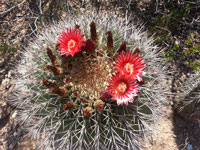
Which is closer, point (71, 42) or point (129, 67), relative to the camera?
point (129, 67)

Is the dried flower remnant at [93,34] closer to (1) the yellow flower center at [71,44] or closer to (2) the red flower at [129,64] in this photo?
(1) the yellow flower center at [71,44]

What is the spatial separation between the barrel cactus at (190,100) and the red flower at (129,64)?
1.12m

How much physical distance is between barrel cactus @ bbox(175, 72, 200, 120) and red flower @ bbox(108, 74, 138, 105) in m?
1.18

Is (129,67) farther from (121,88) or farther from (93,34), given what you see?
(93,34)

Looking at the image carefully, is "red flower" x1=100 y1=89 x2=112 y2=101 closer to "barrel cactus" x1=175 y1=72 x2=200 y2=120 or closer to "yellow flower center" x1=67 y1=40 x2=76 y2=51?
"yellow flower center" x1=67 y1=40 x2=76 y2=51

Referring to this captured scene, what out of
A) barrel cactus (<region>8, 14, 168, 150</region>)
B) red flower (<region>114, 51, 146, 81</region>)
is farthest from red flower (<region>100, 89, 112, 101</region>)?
red flower (<region>114, 51, 146, 81</region>)

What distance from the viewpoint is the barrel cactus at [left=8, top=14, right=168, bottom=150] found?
4.45 ft

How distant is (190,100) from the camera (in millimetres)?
2348

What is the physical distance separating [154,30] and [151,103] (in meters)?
1.64

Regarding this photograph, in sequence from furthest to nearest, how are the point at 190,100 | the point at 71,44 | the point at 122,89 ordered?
the point at 190,100 < the point at 71,44 < the point at 122,89

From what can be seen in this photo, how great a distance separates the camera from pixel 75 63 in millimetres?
1617

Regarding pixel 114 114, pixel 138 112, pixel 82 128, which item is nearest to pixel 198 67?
pixel 138 112

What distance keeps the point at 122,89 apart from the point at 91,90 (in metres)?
0.36

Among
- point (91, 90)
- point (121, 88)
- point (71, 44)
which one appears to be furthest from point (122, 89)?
point (71, 44)
